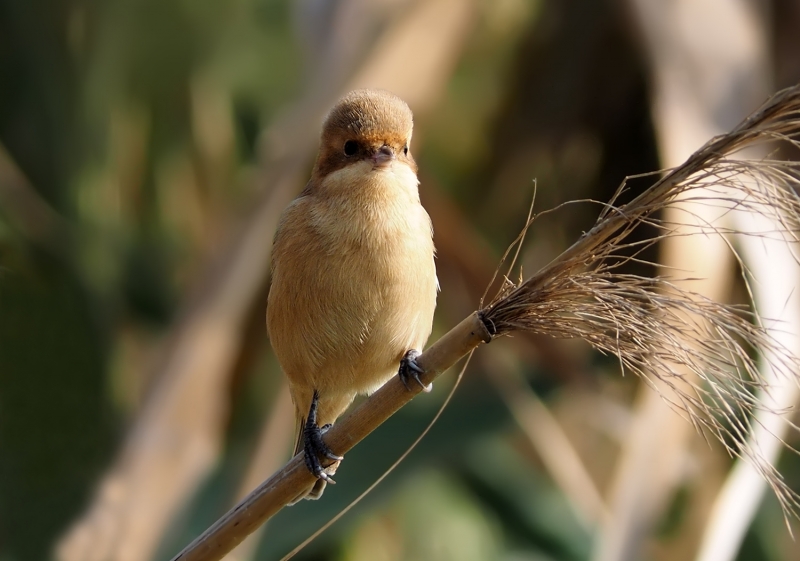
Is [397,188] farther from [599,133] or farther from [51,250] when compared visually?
[599,133]

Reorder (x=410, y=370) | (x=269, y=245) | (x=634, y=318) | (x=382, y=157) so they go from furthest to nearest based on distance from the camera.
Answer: (x=269, y=245)
(x=382, y=157)
(x=410, y=370)
(x=634, y=318)

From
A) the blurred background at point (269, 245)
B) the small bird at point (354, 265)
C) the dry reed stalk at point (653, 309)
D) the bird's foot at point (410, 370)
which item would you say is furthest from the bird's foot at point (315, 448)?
the blurred background at point (269, 245)

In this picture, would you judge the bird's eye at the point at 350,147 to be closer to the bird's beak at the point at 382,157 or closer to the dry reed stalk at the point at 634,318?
the bird's beak at the point at 382,157

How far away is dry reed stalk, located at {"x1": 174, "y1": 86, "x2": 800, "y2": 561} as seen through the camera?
3.75ft

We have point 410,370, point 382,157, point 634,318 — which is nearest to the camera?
point 634,318

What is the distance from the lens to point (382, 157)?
1831mm

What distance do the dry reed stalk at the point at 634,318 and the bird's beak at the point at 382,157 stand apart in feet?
1.92

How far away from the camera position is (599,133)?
4.26 metres

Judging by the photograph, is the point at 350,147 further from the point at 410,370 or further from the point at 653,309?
the point at 653,309

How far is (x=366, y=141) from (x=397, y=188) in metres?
0.11

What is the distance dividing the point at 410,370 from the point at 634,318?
20.1 inches

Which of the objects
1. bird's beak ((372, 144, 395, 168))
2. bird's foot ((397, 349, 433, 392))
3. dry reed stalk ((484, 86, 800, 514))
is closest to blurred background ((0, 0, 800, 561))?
bird's foot ((397, 349, 433, 392))

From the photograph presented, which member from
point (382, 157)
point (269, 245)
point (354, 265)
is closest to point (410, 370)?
point (354, 265)

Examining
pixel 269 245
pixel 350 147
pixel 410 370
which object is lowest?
pixel 269 245
